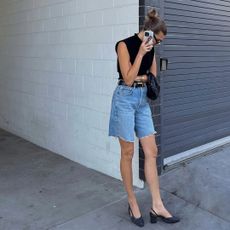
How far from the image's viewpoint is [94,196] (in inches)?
166

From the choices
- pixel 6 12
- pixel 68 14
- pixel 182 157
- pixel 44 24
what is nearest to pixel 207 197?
pixel 182 157

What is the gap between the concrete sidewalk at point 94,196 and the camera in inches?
143

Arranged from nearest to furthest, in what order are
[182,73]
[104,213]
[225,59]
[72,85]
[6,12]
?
[104,213]
[182,73]
[72,85]
[225,59]
[6,12]

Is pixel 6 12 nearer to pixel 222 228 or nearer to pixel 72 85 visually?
pixel 72 85

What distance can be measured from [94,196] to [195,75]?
2028mm

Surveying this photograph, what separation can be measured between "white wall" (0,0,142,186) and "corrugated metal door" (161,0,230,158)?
Answer: 64 centimetres

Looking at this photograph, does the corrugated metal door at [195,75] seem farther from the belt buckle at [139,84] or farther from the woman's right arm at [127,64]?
the woman's right arm at [127,64]

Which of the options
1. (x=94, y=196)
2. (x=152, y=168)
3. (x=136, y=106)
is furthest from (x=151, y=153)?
(x=94, y=196)

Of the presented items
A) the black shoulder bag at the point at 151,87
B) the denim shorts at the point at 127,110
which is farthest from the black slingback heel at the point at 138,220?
the black shoulder bag at the point at 151,87

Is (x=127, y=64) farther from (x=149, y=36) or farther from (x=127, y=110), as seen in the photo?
(x=127, y=110)

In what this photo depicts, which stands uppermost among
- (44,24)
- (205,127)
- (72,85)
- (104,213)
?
(44,24)


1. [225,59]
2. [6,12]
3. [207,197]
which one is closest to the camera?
[207,197]

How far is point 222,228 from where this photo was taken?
3.50 metres

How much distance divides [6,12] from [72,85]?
8.04 ft
